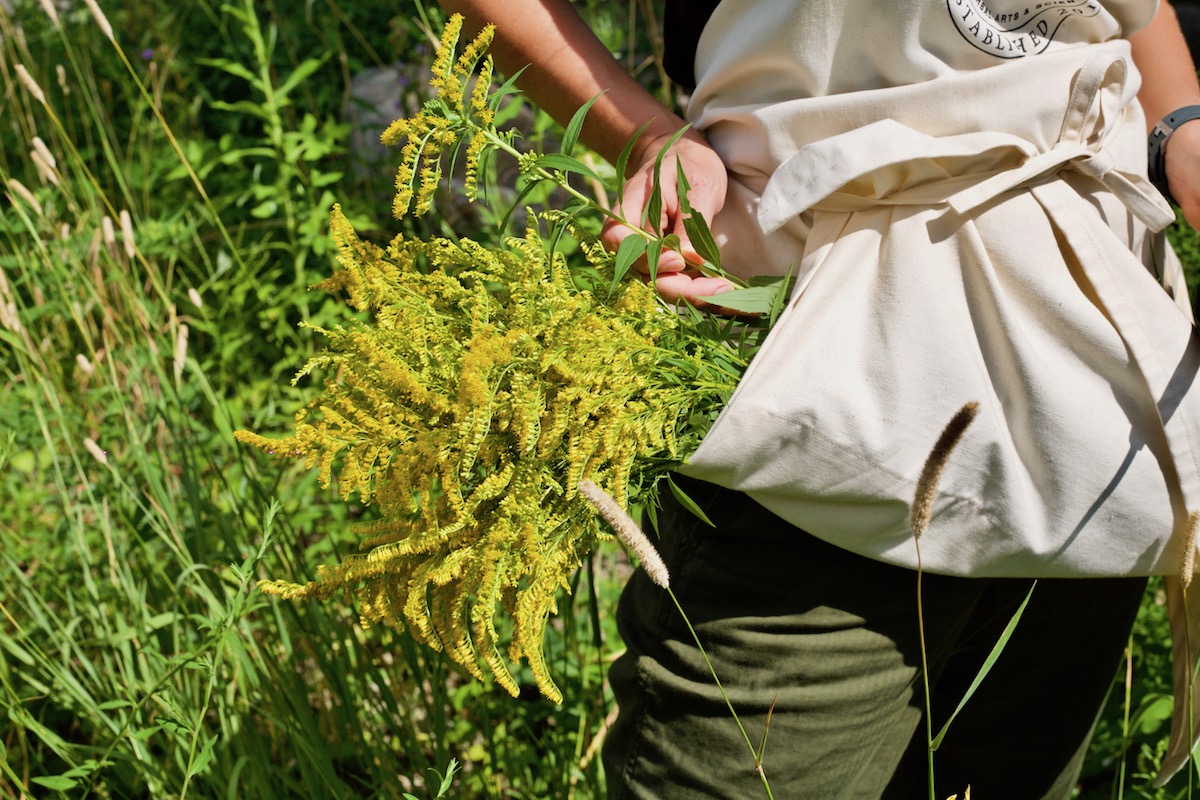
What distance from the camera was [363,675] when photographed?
159 centimetres

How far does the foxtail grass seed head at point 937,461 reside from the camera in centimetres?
76

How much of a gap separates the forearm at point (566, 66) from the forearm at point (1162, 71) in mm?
569

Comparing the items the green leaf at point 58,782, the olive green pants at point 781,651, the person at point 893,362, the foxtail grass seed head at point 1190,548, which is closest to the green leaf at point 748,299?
the person at point 893,362

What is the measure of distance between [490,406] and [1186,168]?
82cm

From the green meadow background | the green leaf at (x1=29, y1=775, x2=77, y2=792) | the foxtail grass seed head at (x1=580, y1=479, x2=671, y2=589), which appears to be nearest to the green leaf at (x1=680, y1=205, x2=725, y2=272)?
the foxtail grass seed head at (x1=580, y1=479, x2=671, y2=589)

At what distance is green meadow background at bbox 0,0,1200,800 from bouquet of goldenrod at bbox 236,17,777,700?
0.32 meters

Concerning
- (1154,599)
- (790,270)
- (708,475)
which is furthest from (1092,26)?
(1154,599)

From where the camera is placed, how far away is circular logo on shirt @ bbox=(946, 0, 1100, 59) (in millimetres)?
973

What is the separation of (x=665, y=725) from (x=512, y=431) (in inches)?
14.2

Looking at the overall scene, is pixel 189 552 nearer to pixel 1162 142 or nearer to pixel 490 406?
pixel 490 406

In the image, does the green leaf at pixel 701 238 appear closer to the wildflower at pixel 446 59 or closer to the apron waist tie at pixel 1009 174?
the apron waist tie at pixel 1009 174

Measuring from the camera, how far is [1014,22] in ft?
3.28

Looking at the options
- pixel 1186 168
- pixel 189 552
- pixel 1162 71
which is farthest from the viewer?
pixel 189 552

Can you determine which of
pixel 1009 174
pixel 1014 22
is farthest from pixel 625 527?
pixel 1014 22
